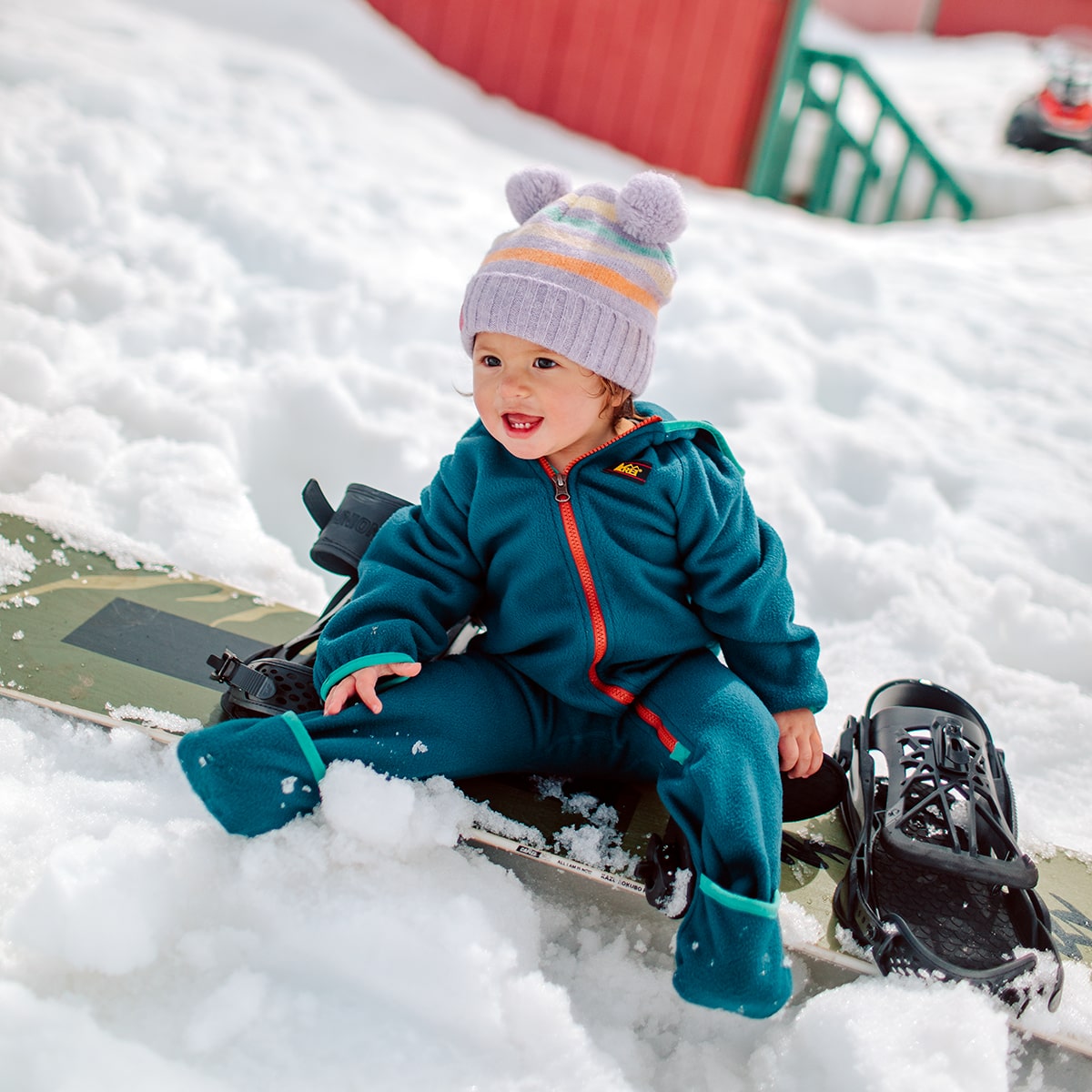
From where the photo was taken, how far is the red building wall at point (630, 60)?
5328 mm

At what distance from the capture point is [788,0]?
566cm

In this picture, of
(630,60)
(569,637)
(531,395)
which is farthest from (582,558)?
(630,60)

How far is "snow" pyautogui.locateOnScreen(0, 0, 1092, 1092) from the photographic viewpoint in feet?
3.90

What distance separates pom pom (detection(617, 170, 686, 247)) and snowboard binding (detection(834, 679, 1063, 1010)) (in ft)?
2.82

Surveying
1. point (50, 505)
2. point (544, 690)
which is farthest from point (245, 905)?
point (50, 505)

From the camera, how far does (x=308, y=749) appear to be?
54.9 inches

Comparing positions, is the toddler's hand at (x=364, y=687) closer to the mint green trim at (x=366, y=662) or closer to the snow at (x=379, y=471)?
the mint green trim at (x=366, y=662)

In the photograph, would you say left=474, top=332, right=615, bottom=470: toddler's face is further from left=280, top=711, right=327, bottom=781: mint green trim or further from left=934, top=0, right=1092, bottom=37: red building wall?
left=934, top=0, right=1092, bottom=37: red building wall

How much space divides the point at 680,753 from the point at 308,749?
53cm

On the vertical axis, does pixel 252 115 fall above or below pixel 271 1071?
above

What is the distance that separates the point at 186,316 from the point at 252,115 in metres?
1.51

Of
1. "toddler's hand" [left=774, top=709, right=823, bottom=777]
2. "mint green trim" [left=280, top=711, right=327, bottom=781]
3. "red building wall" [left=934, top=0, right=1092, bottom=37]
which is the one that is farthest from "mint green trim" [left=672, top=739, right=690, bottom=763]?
"red building wall" [left=934, top=0, right=1092, bottom=37]

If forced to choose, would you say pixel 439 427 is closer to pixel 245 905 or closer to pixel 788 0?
pixel 245 905

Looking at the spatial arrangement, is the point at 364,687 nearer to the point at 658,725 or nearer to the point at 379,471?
the point at 658,725
